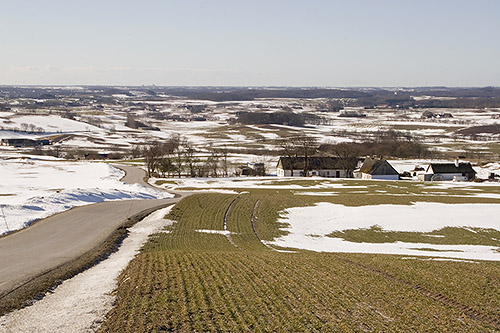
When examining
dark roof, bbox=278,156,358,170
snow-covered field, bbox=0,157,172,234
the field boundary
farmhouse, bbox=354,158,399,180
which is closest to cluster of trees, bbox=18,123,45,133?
snow-covered field, bbox=0,157,172,234

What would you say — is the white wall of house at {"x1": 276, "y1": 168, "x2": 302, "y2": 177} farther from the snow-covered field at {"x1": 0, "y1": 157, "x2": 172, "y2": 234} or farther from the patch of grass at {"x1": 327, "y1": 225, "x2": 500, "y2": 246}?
the patch of grass at {"x1": 327, "y1": 225, "x2": 500, "y2": 246}

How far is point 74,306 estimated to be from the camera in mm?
13562

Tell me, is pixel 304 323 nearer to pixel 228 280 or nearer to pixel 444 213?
pixel 228 280

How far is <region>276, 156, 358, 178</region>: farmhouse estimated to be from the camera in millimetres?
83562

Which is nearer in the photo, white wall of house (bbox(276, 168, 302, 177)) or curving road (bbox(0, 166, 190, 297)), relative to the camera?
curving road (bbox(0, 166, 190, 297))

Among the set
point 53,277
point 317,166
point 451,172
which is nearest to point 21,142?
point 317,166

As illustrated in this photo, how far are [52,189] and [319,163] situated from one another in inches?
1847

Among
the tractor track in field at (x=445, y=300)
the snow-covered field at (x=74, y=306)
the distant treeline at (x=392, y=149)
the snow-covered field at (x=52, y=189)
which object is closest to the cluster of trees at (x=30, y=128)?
the snow-covered field at (x=52, y=189)

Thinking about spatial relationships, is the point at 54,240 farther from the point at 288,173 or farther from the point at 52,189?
the point at 288,173

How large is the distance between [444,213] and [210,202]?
18809 millimetres

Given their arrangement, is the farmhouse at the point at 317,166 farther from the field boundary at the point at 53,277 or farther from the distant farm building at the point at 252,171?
the field boundary at the point at 53,277

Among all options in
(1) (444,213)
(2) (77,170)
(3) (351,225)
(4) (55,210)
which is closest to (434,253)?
(3) (351,225)

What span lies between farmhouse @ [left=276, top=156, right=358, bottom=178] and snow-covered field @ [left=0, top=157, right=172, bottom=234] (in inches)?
1132

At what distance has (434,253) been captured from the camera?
2577cm
